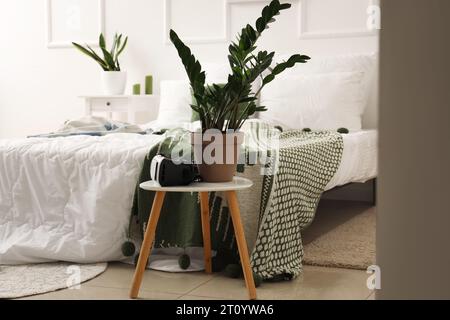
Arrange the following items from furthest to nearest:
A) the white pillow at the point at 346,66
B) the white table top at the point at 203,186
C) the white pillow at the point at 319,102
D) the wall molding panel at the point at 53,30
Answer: the wall molding panel at the point at 53,30, the white pillow at the point at 346,66, the white pillow at the point at 319,102, the white table top at the point at 203,186

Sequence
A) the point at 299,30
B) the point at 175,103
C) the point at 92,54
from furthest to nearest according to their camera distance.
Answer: the point at 92,54 < the point at 299,30 < the point at 175,103

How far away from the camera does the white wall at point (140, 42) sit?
15.1 feet

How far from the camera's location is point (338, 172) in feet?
11.0

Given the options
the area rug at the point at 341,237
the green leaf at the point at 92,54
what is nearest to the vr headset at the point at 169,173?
the area rug at the point at 341,237

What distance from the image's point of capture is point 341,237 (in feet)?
11.0

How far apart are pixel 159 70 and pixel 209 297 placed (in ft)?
10.3

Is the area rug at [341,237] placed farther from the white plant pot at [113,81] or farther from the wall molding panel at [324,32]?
the white plant pot at [113,81]

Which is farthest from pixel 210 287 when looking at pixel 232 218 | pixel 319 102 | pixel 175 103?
pixel 175 103

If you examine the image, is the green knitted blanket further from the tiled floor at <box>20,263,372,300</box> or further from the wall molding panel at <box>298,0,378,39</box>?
the wall molding panel at <box>298,0,378,39</box>

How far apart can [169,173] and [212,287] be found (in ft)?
1.65

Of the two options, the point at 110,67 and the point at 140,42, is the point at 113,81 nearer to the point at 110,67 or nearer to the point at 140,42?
the point at 110,67

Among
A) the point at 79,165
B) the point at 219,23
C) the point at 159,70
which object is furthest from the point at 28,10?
the point at 79,165

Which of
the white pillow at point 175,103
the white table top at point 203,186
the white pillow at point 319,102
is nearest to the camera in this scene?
the white table top at point 203,186

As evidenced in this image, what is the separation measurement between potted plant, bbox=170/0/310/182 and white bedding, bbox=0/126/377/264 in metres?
0.56
